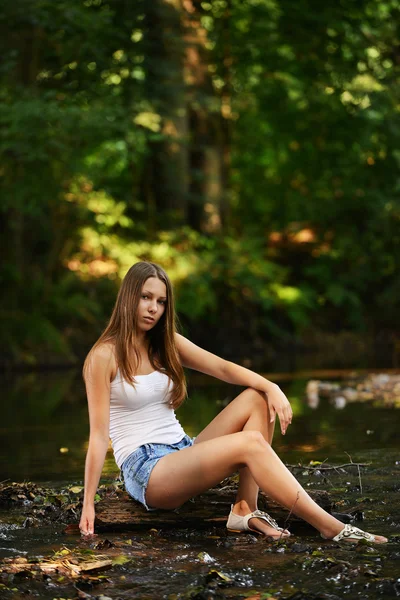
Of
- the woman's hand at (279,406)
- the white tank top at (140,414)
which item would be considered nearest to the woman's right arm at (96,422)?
the white tank top at (140,414)

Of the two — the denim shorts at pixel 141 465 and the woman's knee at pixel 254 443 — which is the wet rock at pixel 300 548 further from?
the denim shorts at pixel 141 465

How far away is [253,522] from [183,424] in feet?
15.9

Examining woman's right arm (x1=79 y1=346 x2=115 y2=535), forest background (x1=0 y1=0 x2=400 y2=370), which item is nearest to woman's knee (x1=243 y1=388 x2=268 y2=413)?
woman's right arm (x1=79 y1=346 x2=115 y2=535)

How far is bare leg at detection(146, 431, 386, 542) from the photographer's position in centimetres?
504

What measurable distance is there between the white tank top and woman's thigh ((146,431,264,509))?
0.70ft

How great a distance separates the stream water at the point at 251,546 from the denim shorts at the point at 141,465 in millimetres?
263

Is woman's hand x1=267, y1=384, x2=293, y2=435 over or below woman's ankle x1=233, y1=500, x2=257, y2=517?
over

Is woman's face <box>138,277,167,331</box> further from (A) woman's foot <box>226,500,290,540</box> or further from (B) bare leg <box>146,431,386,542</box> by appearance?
(A) woman's foot <box>226,500,290,540</box>

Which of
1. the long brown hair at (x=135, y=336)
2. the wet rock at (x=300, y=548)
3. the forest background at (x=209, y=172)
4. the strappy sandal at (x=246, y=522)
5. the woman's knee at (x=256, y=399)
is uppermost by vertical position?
the long brown hair at (x=135, y=336)

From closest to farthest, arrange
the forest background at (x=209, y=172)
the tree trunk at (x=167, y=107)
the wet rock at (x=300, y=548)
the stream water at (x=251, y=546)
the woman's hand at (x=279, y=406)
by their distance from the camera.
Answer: the stream water at (x=251, y=546), the wet rock at (x=300, y=548), the woman's hand at (x=279, y=406), the forest background at (x=209, y=172), the tree trunk at (x=167, y=107)

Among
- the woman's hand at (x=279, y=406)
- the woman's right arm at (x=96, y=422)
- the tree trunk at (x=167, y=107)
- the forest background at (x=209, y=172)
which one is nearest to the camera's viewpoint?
the woman's right arm at (x=96, y=422)

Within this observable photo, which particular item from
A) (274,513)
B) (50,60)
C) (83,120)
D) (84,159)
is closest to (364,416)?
(274,513)

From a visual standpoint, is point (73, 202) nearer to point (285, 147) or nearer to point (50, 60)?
point (50, 60)

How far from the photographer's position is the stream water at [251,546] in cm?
406
